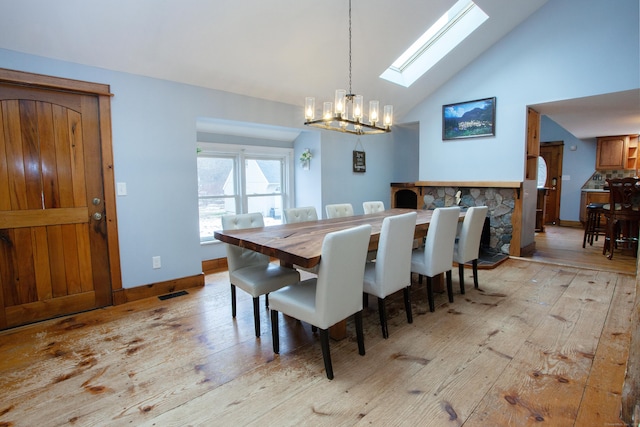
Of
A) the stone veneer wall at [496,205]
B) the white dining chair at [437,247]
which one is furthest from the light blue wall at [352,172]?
the white dining chair at [437,247]

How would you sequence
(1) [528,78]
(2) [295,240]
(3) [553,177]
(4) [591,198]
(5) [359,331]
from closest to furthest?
(5) [359,331] → (2) [295,240] → (1) [528,78] → (4) [591,198] → (3) [553,177]

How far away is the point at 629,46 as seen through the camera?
12.1ft

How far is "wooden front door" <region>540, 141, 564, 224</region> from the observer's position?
7.70m

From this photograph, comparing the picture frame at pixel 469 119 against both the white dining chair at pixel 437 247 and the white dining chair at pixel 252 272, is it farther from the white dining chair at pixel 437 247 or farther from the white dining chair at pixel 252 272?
the white dining chair at pixel 252 272

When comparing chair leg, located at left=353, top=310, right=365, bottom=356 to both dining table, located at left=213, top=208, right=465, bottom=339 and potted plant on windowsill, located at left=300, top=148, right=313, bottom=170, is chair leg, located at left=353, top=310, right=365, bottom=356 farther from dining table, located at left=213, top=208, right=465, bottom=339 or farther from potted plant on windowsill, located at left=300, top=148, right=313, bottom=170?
potted plant on windowsill, located at left=300, top=148, right=313, bottom=170

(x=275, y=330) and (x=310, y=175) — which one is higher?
(x=310, y=175)

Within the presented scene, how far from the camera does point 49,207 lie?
9.10ft

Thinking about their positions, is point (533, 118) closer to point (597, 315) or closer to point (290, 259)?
point (597, 315)

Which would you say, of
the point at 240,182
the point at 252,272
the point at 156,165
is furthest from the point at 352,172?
the point at 252,272

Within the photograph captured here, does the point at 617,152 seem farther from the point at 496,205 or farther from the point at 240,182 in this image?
the point at 240,182

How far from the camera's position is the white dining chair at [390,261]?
2307 mm

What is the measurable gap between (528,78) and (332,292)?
13.7 feet

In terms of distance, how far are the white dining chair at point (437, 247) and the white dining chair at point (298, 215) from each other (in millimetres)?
1124

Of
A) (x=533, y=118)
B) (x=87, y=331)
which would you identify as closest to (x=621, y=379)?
(x=87, y=331)
